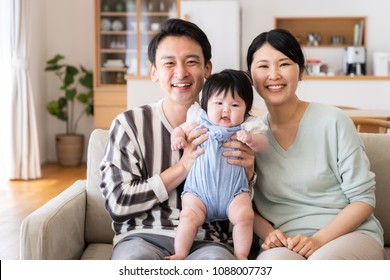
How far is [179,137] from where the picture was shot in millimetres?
1765

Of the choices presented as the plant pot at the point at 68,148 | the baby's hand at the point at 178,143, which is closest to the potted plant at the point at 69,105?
the plant pot at the point at 68,148

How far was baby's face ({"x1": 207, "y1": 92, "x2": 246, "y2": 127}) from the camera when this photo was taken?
5.77 ft

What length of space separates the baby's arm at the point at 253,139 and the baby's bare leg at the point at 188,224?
0.22 meters

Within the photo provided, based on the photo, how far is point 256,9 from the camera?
24.4ft

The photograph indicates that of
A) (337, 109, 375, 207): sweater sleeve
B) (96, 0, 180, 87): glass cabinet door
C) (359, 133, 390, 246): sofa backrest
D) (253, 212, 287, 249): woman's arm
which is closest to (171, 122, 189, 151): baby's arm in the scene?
(253, 212, 287, 249): woman's arm

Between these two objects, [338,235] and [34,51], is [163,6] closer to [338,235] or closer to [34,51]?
[34,51]

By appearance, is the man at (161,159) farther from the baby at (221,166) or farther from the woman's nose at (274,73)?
the woman's nose at (274,73)

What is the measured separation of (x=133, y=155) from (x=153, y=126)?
12 cm

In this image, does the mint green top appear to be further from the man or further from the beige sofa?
the beige sofa

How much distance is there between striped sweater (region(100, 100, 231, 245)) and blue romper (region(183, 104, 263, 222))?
98mm

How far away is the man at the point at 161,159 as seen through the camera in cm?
177

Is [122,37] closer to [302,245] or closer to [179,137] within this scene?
[179,137]

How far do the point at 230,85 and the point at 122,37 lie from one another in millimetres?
5985

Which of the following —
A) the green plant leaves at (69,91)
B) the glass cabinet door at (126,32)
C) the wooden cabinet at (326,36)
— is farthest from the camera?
the wooden cabinet at (326,36)
